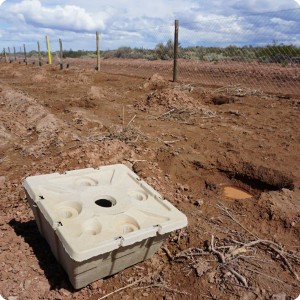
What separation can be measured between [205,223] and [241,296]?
2.93 ft

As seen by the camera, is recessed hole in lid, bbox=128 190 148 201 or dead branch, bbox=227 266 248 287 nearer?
dead branch, bbox=227 266 248 287

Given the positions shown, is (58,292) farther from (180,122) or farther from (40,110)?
(40,110)

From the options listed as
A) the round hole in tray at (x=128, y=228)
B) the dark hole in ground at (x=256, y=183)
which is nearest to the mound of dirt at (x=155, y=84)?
the dark hole in ground at (x=256, y=183)

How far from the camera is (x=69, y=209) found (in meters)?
2.33

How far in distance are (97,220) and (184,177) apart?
6.48 feet

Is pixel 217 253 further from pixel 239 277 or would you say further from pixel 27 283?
pixel 27 283

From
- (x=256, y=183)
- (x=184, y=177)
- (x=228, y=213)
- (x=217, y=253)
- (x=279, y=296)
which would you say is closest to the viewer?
(x=279, y=296)

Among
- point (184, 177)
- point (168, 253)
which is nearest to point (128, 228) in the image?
point (168, 253)

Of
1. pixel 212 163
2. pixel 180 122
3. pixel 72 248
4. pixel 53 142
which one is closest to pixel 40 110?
pixel 53 142

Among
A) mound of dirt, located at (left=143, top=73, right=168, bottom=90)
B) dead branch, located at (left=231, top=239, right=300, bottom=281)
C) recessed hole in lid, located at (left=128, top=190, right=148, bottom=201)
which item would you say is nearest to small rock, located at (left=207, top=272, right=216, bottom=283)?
dead branch, located at (left=231, top=239, right=300, bottom=281)

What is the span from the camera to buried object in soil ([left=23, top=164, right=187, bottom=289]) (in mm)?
1943

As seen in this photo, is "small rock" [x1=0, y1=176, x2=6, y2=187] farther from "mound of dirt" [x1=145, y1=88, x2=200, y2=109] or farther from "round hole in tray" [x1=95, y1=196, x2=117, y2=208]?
"mound of dirt" [x1=145, y1=88, x2=200, y2=109]

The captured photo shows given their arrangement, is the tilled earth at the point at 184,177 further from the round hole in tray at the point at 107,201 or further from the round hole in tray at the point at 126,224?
the round hole in tray at the point at 107,201

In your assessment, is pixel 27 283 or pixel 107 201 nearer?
pixel 27 283
